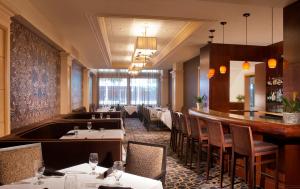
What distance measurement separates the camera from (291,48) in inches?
167

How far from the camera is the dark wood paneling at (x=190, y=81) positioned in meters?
10.5

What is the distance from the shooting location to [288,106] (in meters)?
3.44

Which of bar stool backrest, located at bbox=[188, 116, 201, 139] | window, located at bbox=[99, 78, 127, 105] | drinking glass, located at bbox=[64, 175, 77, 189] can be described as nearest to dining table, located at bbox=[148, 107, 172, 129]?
bar stool backrest, located at bbox=[188, 116, 201, 139]

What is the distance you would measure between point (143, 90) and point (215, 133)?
480 inches

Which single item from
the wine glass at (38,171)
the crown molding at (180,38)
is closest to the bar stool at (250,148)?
the wine glass at (38,171)

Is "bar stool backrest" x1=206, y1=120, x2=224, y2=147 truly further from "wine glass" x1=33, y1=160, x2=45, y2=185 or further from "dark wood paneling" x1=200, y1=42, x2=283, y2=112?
"dark wood paneling" x1=200, y1=42, x2=283, y2=112

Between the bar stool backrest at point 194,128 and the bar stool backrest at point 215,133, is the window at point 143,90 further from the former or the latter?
the bar stool backrest at point 215,133

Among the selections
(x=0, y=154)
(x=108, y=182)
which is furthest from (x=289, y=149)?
(x=0, y=154)

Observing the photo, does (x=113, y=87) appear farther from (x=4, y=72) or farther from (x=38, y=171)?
(x=38, y=171)

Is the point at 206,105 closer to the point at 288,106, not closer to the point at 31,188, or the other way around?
the point at 288,106

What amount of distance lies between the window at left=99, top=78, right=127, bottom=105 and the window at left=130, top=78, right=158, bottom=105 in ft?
1.66

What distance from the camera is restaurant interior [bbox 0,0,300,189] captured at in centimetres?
257

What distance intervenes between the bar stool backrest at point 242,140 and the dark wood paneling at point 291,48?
144 centimetres

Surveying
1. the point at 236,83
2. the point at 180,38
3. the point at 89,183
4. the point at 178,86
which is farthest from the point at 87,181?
the point at 236,83
